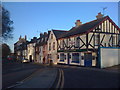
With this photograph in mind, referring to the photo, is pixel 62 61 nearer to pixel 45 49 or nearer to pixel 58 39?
pixel 58 39

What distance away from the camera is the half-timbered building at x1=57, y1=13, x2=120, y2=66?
1037 inches

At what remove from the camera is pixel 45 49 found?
155ft

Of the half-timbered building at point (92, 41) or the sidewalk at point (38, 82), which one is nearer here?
the sidewalk at point (38, 82)

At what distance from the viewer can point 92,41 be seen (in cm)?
2683

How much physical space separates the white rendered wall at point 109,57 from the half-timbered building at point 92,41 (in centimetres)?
103

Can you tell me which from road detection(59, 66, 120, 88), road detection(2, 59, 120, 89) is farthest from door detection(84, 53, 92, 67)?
road detection(59, 66, 120, 88)

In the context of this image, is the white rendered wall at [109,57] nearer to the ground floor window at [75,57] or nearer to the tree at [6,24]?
the ground floor window at [75,57]

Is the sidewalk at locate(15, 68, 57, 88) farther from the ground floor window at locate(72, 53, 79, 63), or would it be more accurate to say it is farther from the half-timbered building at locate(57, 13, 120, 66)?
the ground floor window at locate(72, 53, 79, 63)

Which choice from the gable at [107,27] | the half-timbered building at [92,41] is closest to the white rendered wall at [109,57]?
the half-timbered building at [92,41]

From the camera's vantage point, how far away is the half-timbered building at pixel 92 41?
2634cm

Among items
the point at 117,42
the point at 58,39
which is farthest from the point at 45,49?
the point at 117,42

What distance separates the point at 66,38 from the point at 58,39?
4.27 metres

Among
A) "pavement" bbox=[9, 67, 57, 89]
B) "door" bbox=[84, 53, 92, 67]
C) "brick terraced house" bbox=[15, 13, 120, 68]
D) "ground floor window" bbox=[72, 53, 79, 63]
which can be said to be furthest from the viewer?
"ground floor window" bbox=[72, 53, 79, 63]

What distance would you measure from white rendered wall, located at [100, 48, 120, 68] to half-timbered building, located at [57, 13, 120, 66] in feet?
3.38
